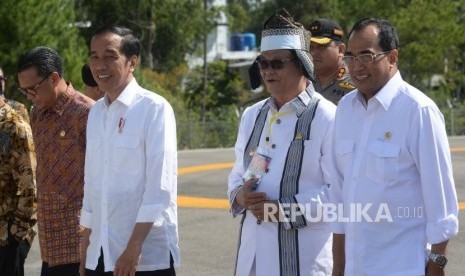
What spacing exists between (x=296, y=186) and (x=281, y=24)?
0.86 metres

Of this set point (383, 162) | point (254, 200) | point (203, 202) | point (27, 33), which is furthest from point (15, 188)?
point (27, 33)

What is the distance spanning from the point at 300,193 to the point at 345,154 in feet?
1.10

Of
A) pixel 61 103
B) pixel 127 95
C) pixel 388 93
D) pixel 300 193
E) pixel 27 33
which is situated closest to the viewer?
pixel 388 93

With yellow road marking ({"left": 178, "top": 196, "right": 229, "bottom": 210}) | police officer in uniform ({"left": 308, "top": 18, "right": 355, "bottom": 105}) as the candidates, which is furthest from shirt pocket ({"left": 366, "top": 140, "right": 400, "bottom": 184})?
yellow road marking ({"left": 178, "top": 196, "right": 229, "bottom": 210})

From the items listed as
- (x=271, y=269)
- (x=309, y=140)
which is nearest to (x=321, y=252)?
(x=271, y=269)

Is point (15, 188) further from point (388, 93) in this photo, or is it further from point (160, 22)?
point (160, 22)

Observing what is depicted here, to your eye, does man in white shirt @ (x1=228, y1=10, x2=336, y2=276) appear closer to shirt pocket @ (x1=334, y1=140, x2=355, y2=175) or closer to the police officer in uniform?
shirt pocket @ (x1=334, y1=140, x2=355, y2=175)

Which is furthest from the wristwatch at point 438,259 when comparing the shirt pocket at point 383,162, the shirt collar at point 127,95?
the shirt collar at point 127,95

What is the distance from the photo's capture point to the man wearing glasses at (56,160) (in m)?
5.61

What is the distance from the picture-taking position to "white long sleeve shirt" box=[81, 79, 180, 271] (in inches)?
180

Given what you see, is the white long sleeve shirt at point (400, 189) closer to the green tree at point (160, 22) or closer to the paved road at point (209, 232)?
A: the paved road at point (209, 232)

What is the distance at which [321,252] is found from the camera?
4656 mm

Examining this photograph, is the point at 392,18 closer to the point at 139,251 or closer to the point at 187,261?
the point at 187,261

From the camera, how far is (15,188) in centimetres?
579
